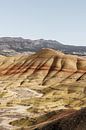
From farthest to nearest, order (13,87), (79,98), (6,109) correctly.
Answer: (13,87), (79,98), (6,109)

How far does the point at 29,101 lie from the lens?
6088 inches

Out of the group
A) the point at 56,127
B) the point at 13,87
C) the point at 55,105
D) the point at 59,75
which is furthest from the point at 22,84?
the point at 56,127

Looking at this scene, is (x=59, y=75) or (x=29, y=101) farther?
(x=59, y=75)

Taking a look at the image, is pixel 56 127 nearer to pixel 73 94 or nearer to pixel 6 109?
pixel 6 109

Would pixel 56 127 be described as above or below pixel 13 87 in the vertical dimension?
above

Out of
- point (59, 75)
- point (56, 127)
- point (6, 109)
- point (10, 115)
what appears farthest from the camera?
point (59, 75)

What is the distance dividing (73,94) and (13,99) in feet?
81.2

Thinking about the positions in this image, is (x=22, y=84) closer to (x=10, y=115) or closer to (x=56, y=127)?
(x=10, y=115)

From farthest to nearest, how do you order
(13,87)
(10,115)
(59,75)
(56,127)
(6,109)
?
(59,75), (13,87), (6,109), (10,115), (56,127)

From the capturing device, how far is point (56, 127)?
66812 millimetres

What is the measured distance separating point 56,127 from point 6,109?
77.1 m

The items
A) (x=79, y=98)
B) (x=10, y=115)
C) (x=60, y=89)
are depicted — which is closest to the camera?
(x=10, y=115)

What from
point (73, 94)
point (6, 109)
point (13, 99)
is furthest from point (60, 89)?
point (6, 109)

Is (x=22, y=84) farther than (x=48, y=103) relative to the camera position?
Yes
